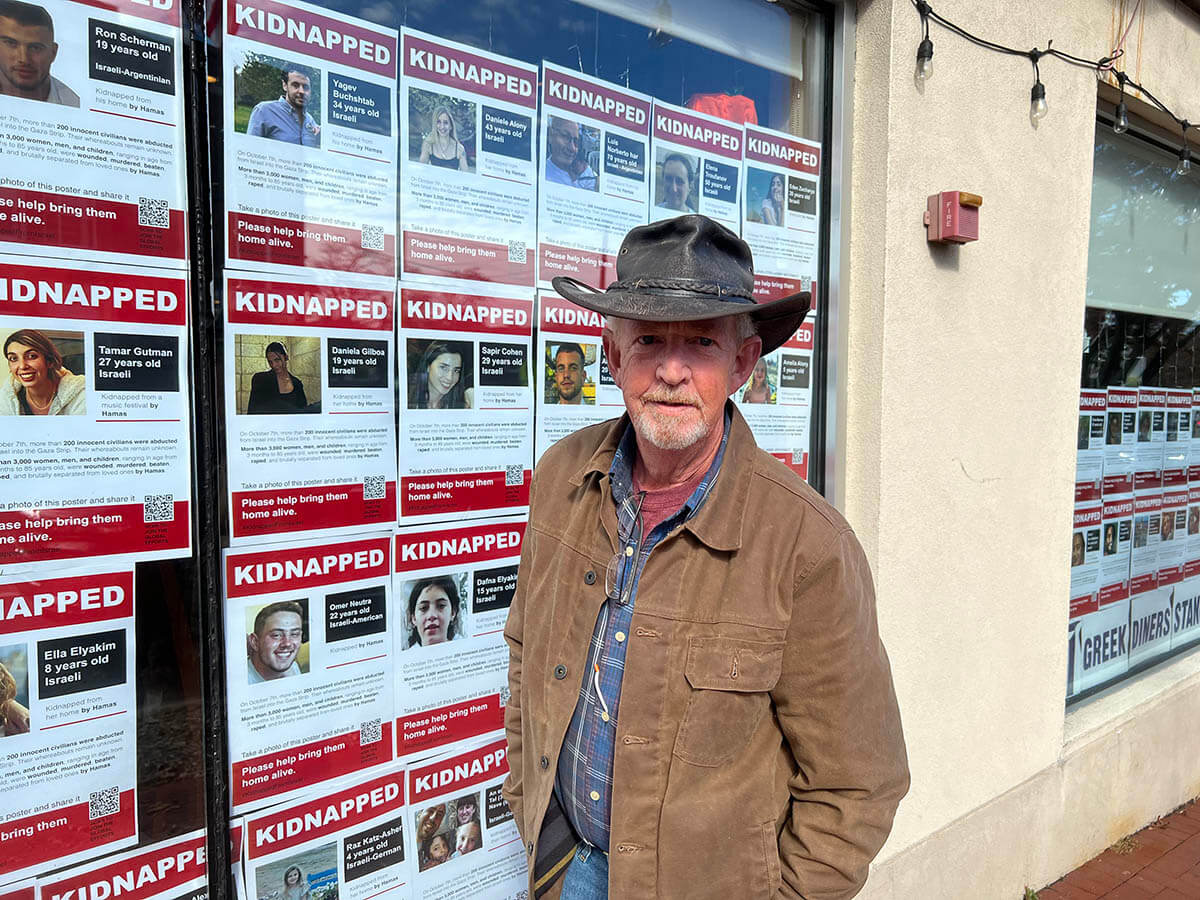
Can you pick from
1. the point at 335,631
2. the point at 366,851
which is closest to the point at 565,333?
the point at 335,631

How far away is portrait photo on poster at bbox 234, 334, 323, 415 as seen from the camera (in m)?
1.90

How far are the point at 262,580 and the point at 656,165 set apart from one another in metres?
1.74

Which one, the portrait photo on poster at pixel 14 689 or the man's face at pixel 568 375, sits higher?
the man's face at pixel 568 375

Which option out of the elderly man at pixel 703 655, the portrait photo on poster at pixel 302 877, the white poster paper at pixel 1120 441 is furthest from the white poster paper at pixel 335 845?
the white poster paper at pixel 1120 441

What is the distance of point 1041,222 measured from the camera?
325 cm

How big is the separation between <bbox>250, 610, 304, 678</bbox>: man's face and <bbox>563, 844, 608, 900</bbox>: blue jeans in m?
0.86

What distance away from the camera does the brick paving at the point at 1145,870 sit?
3.44 meters

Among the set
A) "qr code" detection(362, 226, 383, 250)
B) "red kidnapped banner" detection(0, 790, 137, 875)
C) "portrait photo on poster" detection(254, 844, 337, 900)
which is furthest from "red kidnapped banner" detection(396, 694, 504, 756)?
"qr code" detection(362, 226, 383, 250)

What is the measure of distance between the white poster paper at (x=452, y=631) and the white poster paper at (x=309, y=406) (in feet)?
0.64

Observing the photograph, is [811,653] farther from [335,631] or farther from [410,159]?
[410,159]

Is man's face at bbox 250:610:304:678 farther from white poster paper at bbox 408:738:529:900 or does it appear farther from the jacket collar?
the jacket collar

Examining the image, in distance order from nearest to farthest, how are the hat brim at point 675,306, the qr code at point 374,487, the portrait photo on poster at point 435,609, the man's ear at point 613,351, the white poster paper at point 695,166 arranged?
the hat brim at point 675,306 < the man's ear at point 613,351 < the qr code at point 374,487 < the portrait photo on poster at point 435,609 < the white poster paper at point 695,166

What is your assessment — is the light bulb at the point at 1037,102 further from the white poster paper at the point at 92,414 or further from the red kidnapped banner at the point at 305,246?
the white poster paper at the point at 92,414

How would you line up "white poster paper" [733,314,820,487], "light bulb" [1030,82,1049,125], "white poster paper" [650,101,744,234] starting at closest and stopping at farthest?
1. "white poster paper" [650,101,744,234]
2. "white poster paper" [733,314,820,487]
3. "light bulb" [1030,82,1049,125]
